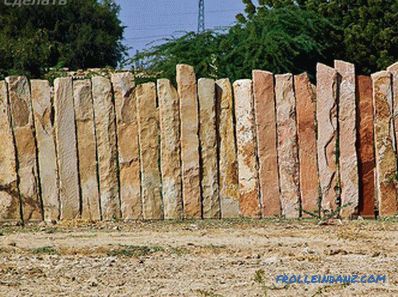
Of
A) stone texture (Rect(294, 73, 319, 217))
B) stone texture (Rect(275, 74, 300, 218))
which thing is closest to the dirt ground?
stone texture (Rect(275, 74, 300, 218))

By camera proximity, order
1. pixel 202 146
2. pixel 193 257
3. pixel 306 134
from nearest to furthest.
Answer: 1. pixel 193 257
2. pixel 306 134
3. pixel 202 146

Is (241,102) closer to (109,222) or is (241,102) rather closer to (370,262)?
(109,222)

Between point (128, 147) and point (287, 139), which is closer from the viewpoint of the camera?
point (287, 139)

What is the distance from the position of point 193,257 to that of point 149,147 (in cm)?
271

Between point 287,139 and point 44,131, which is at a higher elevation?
point 44,131

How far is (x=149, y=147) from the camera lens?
9.86 metres

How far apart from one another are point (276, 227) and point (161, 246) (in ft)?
5.26

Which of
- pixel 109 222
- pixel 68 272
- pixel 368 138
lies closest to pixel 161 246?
pixel 68 272

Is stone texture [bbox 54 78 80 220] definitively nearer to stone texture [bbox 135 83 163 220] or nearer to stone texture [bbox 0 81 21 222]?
stone texture [bbox 0 81 21 222]

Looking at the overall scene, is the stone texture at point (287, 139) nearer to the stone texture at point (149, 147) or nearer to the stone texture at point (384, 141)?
the stone texture at point (384, 141)

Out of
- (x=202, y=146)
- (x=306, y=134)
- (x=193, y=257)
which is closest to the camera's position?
(x=193, y=257)

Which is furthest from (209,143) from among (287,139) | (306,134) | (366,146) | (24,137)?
(24,137)

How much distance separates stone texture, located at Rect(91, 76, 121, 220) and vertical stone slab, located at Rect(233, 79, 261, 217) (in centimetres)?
121

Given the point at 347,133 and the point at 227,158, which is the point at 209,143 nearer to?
the point at 227,158
